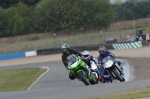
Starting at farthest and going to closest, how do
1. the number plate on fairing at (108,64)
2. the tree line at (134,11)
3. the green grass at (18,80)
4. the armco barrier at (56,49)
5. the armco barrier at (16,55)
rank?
the tree line at (134,11), the armco barrier at (16,55), the armco barrier at (56,49), the green grass at (18,80), the number plate on fairing at (108,64)

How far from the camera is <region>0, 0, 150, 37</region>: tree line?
3223 inches

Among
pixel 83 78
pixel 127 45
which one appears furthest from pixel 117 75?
pixel 127 45

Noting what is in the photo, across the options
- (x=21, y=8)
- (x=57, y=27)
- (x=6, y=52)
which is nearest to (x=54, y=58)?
(x=6, y=52)

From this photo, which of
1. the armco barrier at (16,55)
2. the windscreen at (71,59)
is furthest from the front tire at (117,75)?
the armco barrier at (16,55)

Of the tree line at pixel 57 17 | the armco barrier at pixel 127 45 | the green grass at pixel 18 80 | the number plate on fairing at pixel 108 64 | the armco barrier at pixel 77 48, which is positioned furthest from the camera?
the tree line at pixel 57 17

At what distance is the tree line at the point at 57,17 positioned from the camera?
8188cm

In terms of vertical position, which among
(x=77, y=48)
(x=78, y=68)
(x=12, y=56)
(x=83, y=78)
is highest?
(x=78, y=68)

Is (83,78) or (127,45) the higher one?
(83,78)

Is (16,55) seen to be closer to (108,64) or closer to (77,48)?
(77,48)

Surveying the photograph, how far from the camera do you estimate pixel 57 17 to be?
8619 cm

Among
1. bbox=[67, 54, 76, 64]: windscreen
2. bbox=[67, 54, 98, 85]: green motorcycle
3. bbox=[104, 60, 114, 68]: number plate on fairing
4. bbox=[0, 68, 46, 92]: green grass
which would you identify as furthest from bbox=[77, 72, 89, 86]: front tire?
bbox=[0, 68, 46, 92]: green grass

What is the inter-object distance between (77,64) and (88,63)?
4.52 feet

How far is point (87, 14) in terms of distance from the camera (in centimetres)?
8575

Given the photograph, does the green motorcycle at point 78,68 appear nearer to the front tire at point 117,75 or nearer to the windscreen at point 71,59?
the windscreen at point 71,59
